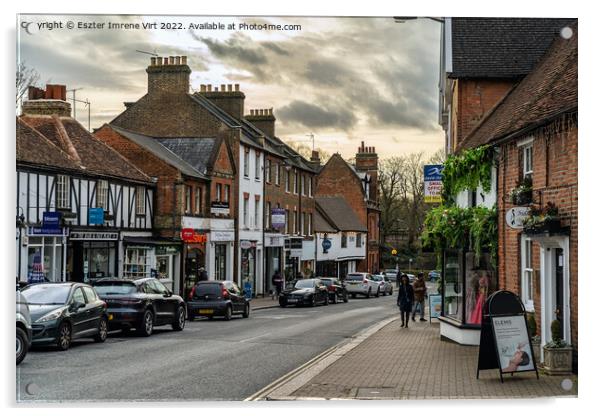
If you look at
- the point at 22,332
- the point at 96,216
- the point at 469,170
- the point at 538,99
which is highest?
the point at 538,99

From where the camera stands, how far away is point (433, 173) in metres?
22.5

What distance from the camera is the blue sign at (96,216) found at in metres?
30.3

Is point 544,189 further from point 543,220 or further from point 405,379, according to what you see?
point 405,379

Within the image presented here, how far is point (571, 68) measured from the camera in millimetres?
16453

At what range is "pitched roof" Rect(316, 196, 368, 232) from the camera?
72.7 metres

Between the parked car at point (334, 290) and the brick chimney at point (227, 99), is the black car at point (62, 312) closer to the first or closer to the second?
the parked car at point (334, 290)

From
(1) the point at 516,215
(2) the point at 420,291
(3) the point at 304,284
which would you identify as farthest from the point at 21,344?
(3) the point at 304,284

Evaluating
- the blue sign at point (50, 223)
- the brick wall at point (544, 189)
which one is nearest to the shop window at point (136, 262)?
the blue sign at point (50, 223)

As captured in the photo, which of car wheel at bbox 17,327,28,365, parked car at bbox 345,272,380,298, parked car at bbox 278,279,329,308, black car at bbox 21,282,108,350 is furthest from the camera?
parked car at bbox 345,272,380,298

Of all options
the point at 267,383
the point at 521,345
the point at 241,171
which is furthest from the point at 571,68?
the point at 241,171

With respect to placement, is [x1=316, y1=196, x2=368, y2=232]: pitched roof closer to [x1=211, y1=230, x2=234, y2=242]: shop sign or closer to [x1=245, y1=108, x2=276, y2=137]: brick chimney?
[x1=245, y1=108, x2=276, y2=137]: brick chimney

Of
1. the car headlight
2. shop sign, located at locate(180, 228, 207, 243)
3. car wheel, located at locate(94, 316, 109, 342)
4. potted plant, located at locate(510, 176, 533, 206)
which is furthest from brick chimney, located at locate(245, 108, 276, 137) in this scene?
potted plant, located at locate(510, 176, 533, 206)

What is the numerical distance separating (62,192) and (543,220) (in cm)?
1702

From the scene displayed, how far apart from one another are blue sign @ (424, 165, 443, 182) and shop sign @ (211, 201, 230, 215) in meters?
22.8
